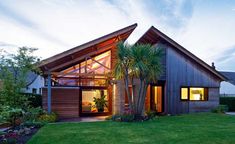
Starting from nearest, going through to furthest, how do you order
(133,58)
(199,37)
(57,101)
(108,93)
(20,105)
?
(20,105) → (133,58) → (57,101) → (108,93) → (199,37)

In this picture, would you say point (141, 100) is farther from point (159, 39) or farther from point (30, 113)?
point (30, 113)

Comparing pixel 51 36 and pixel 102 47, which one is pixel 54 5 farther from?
pixel 51 36

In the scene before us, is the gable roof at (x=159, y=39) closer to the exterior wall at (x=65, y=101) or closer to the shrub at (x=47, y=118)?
the exterior wall at (x=65, y=101)

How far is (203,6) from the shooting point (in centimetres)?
1375

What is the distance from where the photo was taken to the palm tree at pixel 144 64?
1336 cm

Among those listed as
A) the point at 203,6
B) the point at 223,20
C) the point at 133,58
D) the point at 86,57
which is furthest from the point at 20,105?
the point at 223,20

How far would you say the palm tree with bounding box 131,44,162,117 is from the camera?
43.8 feet

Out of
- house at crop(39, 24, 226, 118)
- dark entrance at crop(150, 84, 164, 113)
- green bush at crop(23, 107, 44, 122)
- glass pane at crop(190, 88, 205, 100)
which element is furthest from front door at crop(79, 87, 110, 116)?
glass pane at crop(190, 88, 205, 100)

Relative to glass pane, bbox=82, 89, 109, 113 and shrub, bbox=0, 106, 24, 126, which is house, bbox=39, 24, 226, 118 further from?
shrub, bbox=0, 106, 24, 126

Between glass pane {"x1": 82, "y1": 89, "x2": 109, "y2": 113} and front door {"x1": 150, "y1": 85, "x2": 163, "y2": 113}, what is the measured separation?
3.46 m

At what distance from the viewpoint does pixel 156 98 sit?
18125mm

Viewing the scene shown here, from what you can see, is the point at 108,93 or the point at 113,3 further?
the point at 108,93

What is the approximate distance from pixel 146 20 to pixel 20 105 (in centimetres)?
1149

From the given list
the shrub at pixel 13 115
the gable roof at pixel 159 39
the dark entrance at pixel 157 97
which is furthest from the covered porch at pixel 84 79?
the dark entrance at pixel 157 97
